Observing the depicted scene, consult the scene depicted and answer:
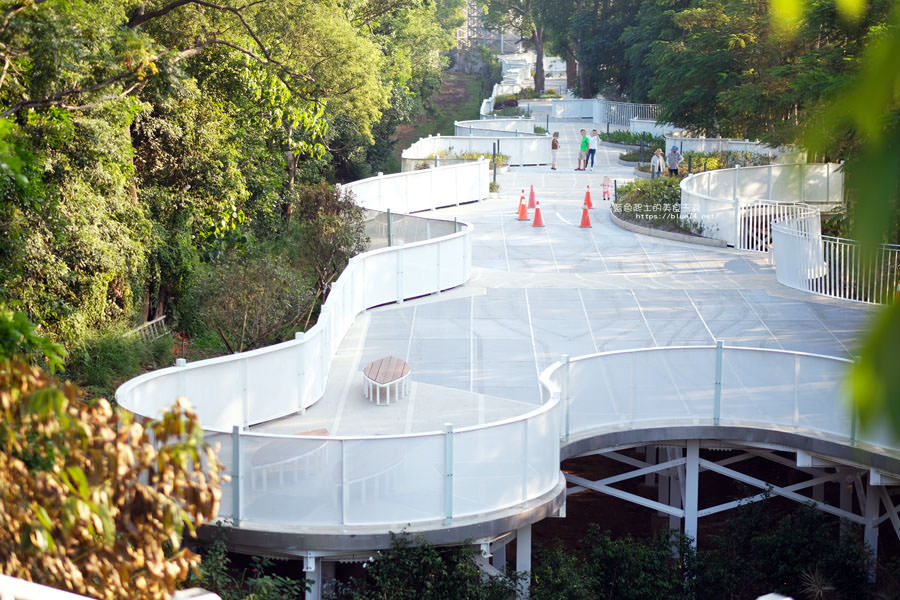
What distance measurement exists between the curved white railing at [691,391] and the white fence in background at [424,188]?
50.1 ft

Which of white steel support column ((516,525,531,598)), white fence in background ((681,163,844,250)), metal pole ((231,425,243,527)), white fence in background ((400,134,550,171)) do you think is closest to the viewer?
metal pole ((231,425,243,527))

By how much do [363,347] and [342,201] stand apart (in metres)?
7.37

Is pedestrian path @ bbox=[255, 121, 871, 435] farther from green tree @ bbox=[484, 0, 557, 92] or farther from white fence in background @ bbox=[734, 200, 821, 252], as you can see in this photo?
green tree @ bbox=[484, 0, 557, 92]

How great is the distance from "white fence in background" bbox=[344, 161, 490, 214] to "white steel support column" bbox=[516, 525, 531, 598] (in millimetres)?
16517

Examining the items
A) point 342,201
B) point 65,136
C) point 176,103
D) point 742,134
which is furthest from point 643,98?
point 65,136

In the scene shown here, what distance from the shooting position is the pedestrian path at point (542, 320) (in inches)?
595

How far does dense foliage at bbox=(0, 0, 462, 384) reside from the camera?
14.7m

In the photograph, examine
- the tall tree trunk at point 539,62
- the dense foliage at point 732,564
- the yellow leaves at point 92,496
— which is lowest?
the dense foliage at point 732,564

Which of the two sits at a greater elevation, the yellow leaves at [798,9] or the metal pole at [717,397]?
the yellow leaves at [798,9]

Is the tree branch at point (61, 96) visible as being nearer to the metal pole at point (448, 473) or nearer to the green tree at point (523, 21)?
the metal pole at point (448, 473)

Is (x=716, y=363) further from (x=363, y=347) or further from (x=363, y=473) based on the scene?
(x=363, y=347)

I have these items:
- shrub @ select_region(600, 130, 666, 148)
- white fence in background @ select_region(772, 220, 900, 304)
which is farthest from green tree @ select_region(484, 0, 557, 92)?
white fence in background @ select_region(772, 220, 900, 304)

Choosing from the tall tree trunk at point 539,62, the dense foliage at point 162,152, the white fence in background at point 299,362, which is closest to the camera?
the white fence in background at point 299,362

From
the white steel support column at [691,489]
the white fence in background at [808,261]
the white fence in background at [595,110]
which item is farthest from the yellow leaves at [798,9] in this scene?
the white fence in background at [595,110]
